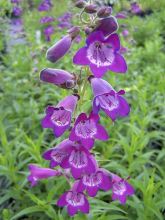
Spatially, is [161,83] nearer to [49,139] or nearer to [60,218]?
[49,139]

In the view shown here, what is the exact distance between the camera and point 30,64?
18.6 ft

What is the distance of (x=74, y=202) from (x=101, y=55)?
915 millimetres

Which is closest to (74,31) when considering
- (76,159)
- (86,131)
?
(86,131)

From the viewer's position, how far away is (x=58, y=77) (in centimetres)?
187

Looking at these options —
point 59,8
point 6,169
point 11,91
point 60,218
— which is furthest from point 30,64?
point 59,8

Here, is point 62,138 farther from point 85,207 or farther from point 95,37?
point 95,37

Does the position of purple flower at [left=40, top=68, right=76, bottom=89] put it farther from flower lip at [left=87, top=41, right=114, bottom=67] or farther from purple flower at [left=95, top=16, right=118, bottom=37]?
purple flower at [left=95, top=16, right=118, bottom=37]

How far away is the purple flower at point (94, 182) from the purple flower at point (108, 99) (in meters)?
0.38

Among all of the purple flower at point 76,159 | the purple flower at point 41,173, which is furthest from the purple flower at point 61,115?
the purple flower at point 41,173

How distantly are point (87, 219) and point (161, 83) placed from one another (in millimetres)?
2755

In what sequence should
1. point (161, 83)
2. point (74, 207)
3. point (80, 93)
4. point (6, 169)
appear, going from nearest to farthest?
1. point (80, 93)
2. point (74, 207)
3. point (6, 169)
4. point (161, 83)

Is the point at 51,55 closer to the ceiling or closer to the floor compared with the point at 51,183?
closer to the ceiling

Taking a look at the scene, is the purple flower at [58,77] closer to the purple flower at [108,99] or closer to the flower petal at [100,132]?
the purple flower at [108,99]

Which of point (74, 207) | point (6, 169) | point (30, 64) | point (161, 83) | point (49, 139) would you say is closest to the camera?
point (74, 207)
